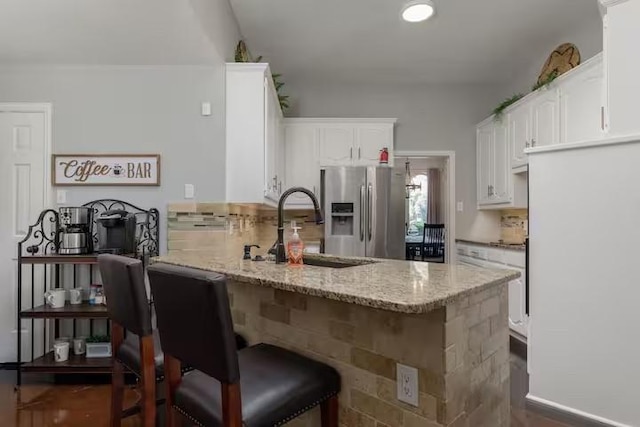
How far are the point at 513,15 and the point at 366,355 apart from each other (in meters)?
3.23

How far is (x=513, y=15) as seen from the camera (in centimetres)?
319

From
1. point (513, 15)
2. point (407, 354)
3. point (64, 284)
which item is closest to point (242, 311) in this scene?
point (407, 354)

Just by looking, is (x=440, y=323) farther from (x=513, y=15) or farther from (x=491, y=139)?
(x=491, y=139)

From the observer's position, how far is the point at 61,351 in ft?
8.55

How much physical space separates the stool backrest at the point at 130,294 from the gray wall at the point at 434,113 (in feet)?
12.0

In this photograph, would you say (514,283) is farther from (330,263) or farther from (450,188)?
(330,263)

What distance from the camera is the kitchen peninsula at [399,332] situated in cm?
111

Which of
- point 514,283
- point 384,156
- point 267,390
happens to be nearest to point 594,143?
point 514,283

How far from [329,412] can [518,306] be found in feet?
8.88

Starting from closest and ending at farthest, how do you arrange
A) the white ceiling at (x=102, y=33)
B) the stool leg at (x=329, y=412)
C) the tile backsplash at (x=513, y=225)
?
the stool leg at (x=329, y=412) → the white ceiling at (x=102, y=33) → the tile backsplash at (x=513, y=225)

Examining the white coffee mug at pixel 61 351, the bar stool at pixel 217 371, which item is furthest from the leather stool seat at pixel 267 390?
the white coffee mug at pixel 61 351

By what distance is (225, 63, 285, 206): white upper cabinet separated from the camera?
294 centimetres

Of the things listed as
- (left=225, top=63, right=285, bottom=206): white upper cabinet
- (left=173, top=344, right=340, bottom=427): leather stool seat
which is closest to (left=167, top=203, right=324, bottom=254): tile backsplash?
(left=225, top=63, right=285, bottom=206): white upper cabinet

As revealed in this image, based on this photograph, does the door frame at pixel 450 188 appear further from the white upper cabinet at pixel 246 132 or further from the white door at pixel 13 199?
the white door at pixel 13 199
